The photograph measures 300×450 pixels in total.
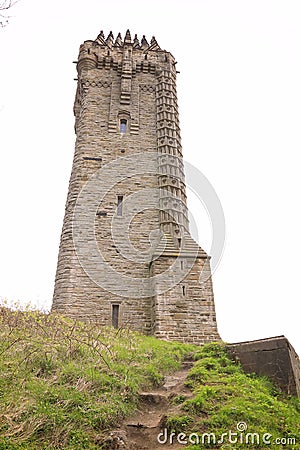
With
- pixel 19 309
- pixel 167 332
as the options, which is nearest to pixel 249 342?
pixel 167 332

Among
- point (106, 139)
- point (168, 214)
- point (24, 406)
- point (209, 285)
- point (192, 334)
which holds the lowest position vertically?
point (24, 406)

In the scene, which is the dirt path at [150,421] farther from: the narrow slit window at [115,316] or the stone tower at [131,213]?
the narrow slit window at [115,316]

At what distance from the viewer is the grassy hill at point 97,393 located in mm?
4488

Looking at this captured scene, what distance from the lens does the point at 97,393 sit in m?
5.42

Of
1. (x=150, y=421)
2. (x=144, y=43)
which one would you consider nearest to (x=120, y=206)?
(x=150, y=421)

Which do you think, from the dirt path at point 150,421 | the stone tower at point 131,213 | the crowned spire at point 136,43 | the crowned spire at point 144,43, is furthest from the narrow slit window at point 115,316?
the crowned spire at point 144,43

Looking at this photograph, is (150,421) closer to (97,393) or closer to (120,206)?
(97,393)

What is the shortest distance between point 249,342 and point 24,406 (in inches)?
178

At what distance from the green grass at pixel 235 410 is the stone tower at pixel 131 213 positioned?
4.18 meters

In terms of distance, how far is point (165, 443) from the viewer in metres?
4.83

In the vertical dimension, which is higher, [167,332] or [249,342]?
[167,332]

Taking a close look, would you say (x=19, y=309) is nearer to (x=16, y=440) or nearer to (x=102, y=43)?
(x=16, y=440)

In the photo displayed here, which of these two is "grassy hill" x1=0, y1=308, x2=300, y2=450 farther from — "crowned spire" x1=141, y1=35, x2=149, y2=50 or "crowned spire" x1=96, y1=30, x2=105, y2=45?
"crowned spire" x1=141, y1=35, x2=149, y2=50

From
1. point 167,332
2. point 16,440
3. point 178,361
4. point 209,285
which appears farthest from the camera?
point 209,285
